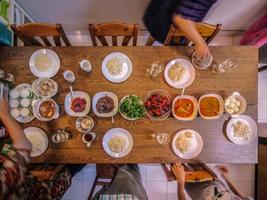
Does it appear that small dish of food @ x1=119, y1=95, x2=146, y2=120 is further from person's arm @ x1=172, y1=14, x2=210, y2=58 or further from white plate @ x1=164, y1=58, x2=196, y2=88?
person's arm @ x1=172, y1=14, x2=210, y2=58

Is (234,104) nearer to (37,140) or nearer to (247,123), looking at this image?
(247,123)

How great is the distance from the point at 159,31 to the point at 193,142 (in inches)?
33.5

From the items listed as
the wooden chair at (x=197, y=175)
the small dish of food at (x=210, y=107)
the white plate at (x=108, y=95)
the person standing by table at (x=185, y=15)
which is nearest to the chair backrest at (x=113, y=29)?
the person standing by table at (x=185, y=15)

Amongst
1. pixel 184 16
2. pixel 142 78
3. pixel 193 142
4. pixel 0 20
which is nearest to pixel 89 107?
pixel 142 78

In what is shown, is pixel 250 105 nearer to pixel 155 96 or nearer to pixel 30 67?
pixel 155 96

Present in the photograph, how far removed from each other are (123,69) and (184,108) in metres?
0.50

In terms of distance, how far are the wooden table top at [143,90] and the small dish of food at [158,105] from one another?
39 millimetres

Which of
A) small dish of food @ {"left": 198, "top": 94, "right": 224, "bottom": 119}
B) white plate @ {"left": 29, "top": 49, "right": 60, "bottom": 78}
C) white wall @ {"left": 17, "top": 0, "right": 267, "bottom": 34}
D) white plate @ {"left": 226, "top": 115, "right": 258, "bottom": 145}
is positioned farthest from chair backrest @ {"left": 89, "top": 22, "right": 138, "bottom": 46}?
white plate @ {"left": 226, "top": 115, "right": 258, "bottom": 145}

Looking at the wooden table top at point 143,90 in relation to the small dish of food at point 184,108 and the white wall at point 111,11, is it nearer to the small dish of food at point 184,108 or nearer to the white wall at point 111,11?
the small dish of food at point 184,108

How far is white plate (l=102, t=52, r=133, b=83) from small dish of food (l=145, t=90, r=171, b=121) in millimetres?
220

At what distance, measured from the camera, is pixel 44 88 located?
1.66 metres

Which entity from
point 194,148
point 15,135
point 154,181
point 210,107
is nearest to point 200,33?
point 210,107

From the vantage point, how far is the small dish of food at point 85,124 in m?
1.63

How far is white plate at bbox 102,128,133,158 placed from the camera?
1635 millimetres
